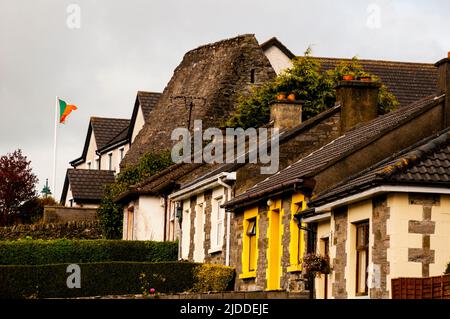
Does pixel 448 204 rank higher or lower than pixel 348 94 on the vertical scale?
lower

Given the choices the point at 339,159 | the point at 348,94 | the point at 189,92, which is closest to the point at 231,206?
the point at 348,94

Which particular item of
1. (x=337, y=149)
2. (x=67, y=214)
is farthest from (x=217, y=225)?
(x=67, y=214)

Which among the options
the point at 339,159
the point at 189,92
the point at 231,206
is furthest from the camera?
the point at 189,92

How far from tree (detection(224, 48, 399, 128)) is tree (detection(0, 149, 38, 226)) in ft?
91.6

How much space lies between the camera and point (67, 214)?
69438 mm

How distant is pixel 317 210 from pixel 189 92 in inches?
1270

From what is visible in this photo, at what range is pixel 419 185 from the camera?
27.3m

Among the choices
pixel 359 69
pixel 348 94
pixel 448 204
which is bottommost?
pixel 448 204

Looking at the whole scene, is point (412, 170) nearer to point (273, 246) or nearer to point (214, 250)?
point (273, 246)

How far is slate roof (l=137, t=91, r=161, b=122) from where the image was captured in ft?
238

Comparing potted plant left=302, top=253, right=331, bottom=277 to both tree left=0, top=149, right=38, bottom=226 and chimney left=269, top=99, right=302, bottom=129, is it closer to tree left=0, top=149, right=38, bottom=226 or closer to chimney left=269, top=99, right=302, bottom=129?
chimney left=269, top=99, right=302, bottom=129

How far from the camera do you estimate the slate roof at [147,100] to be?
72.6 m
